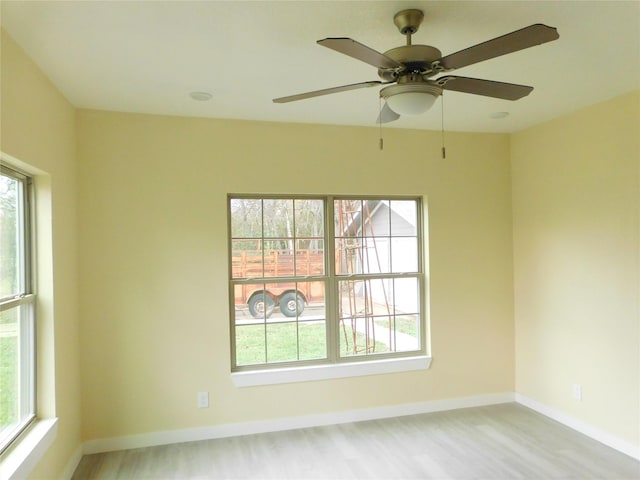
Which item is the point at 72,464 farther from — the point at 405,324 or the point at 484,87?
the point at 484,87

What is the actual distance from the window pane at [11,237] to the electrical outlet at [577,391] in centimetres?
399

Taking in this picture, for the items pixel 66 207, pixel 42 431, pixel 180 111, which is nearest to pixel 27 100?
pixel 66 207

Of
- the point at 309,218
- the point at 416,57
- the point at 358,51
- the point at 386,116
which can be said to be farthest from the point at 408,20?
the point at 309,218

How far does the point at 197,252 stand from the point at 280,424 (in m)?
1.57

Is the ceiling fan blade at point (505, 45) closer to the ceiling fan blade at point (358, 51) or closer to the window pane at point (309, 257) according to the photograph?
the ceiling fan blade at point (358, 51)

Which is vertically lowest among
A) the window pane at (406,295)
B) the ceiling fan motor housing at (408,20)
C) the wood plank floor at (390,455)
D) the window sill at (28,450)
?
the wood plank floor at (390,455)

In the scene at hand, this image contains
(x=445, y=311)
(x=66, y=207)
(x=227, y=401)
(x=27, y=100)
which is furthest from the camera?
(x=445, y=311)

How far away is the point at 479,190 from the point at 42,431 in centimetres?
379

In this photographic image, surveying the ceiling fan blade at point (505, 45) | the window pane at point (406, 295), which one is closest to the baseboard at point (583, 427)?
the window pane at point (406, 295)

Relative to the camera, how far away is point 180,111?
3195mm

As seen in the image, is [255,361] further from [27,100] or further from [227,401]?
[27,100]

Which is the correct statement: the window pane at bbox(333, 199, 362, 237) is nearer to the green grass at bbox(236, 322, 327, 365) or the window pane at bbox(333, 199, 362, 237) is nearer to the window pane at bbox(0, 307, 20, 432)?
the green grass at bbox(236, 322, 327, 365)

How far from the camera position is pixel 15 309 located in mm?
2291

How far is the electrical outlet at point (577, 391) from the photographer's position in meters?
3.36
